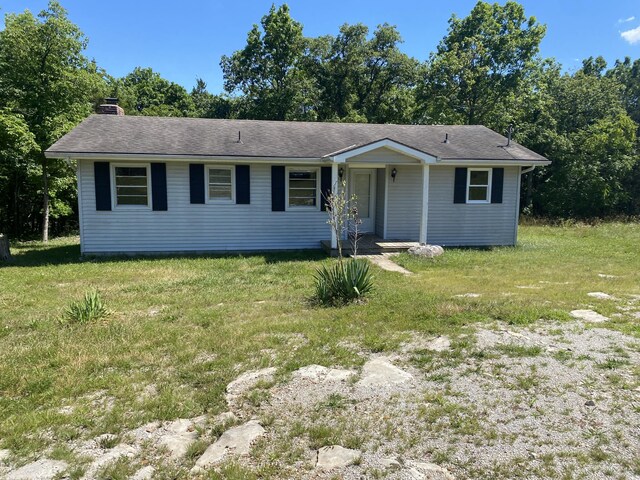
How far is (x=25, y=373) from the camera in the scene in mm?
4141

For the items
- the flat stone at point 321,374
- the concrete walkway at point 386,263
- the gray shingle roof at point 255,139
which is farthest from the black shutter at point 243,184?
the flat stone at point 321,374

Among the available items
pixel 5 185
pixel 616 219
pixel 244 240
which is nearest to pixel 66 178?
pixel 5 185

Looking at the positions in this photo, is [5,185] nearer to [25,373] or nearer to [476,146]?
[25,373]

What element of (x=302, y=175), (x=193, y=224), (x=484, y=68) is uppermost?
(x=484, y=68)

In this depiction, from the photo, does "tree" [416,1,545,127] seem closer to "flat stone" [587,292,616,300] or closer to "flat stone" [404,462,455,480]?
"flat stone" [587,292,616,300]

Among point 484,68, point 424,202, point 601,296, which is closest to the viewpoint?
point 601,296

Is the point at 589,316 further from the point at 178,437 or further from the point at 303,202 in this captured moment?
the point at 303,202

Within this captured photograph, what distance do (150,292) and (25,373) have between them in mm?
3295

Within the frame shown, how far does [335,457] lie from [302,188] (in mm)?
9599

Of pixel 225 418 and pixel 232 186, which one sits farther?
pixel 232 186

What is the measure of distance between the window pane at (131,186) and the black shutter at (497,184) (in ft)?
31.0

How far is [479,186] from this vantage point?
12.8 metres

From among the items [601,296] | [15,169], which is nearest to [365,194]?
[601,296]

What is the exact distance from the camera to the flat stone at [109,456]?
2764mm
